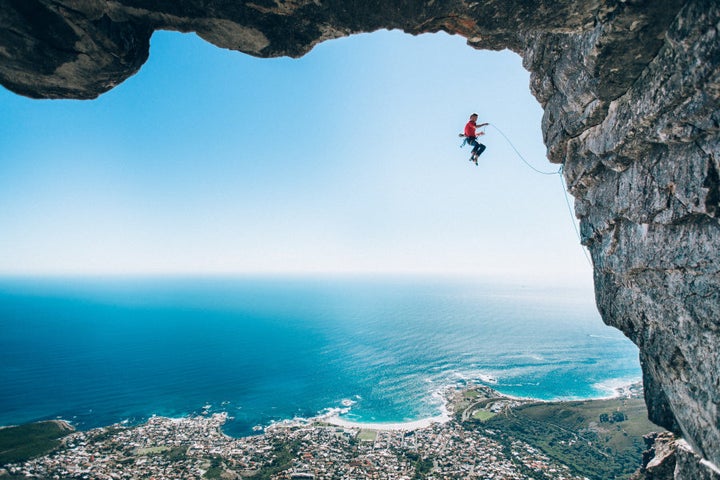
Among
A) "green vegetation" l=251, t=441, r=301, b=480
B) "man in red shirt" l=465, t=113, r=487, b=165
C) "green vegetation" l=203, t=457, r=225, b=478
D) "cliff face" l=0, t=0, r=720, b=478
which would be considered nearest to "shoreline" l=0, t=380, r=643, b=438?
"green vegetation" l=251, t=441, r=301, b=480

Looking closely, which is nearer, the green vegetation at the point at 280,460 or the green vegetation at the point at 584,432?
the green vegetation at the point at 280,460

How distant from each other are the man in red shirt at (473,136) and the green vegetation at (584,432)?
128 ft

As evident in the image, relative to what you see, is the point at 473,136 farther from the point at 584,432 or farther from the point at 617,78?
the point at 584,432

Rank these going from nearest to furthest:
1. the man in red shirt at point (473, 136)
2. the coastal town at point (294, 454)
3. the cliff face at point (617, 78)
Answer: the cliff face at point (617, 78), the man in red shirt at point (473, 136), the coastal town at point (294, 454)

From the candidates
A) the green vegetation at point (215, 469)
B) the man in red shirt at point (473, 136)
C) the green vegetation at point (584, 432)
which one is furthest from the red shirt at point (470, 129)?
the green vegetation at point (584, 432)

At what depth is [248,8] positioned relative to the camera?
5770 millimetres

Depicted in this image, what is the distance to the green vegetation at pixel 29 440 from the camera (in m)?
32.5

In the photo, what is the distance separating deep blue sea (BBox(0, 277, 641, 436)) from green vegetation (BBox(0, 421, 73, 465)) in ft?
11.5

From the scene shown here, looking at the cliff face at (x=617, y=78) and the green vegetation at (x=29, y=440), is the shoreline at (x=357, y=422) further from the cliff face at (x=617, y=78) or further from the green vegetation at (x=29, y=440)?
the cliff face at (x=617, y=78)

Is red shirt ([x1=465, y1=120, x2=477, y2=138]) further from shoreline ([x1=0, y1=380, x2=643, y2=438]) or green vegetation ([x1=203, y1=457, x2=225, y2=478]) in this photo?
shoreline ([x1=0, y1=380, x2=643, y2=438])

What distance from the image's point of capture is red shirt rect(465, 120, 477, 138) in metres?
14.2

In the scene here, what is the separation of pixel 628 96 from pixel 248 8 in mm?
10351

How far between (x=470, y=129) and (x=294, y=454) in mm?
38276

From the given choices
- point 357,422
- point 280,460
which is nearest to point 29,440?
point 280,460
